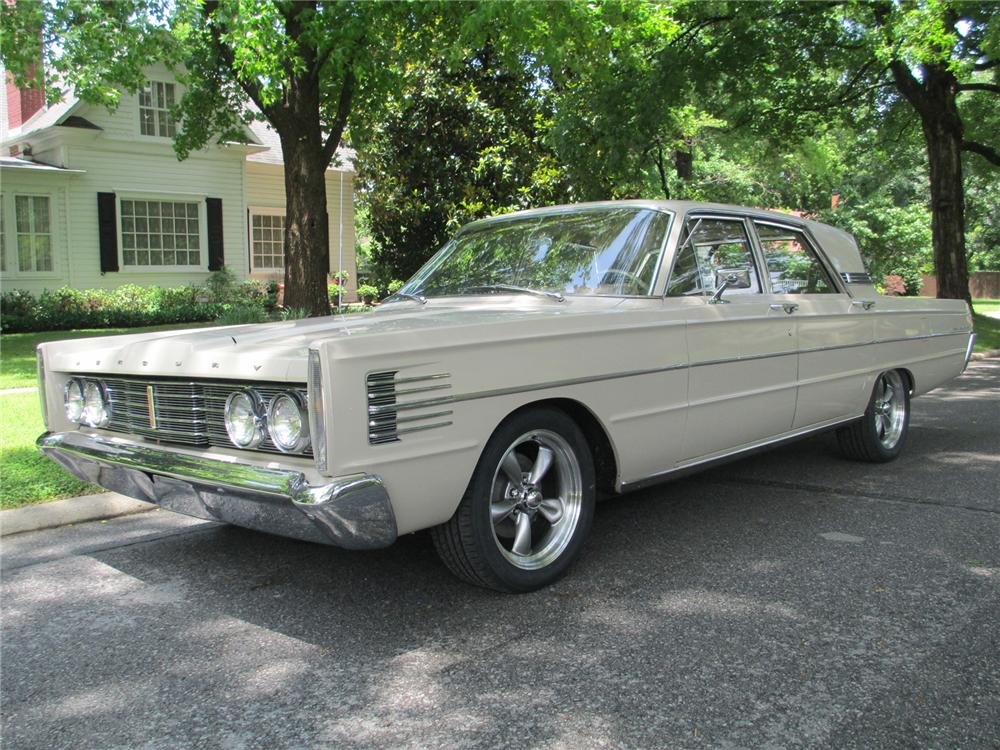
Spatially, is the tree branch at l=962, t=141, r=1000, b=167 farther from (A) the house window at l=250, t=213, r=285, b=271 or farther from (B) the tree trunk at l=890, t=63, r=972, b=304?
(A) the house window at l=250, t=213, r=285, b=271

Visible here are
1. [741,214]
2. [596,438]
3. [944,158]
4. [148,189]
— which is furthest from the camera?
[148,189]

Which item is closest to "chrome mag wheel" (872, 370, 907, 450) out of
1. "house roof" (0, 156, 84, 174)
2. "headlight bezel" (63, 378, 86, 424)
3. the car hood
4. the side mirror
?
the side mirror

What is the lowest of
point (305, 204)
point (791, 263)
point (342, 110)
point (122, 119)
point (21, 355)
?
point (21, 355)

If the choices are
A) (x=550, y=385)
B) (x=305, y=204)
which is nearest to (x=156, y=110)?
(x=305, y=204)

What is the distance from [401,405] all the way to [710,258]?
2362mm

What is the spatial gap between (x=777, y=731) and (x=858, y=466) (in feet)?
12.7

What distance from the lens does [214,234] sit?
20.1m

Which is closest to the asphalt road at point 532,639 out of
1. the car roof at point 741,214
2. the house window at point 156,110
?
the car roof at point 741,214

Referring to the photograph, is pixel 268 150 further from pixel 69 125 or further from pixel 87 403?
pixel 87 403

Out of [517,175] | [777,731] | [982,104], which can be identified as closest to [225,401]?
[777,731]

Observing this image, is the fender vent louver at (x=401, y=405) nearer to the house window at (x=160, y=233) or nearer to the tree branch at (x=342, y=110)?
the tree branch at (x=342, y=110)

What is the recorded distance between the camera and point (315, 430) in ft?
9.14

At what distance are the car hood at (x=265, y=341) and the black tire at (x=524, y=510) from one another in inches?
18.2

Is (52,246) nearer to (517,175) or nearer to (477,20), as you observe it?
(517,175)
